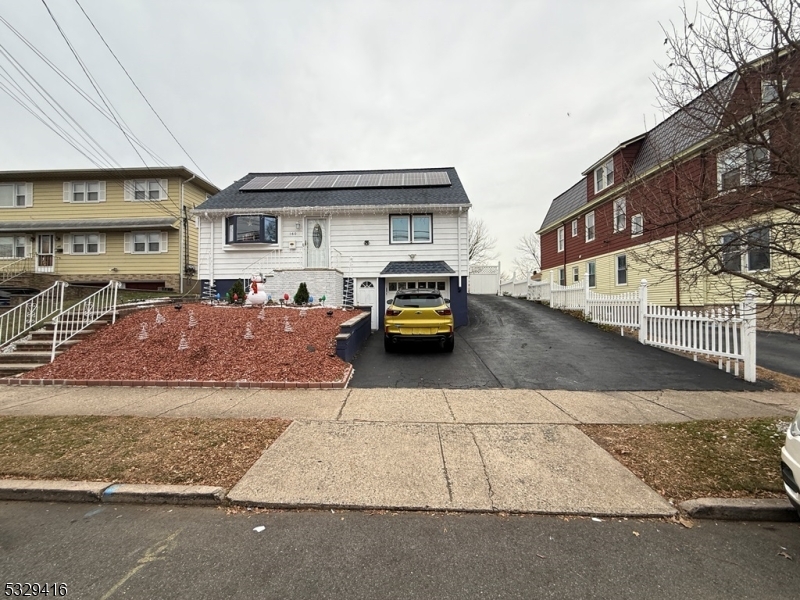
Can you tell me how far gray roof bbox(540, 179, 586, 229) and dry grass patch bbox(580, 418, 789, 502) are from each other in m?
20.6

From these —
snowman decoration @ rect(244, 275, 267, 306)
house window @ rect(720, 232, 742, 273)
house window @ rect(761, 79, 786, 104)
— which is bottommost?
snowman decoration @ rect(244, 275, 267, 306)

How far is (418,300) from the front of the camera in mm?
9703

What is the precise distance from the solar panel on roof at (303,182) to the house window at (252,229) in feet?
8.86

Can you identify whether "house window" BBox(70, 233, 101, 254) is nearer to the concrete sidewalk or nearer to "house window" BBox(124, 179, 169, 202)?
"house window" BBox(124, 179, 169, 202)

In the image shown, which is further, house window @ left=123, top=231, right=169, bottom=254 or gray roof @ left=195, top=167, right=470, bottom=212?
house window @ left=123, top=231, right=169, bottom=254

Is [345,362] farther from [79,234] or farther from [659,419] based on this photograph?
[79,234]

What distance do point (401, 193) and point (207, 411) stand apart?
41.8 ft

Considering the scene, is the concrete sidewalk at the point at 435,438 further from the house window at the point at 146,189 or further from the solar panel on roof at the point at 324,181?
the house window at the point at 146,189

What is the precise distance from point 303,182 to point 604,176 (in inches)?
618

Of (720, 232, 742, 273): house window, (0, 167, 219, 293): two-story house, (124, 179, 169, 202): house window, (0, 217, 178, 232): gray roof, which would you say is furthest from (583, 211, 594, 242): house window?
(124, 179, 169, 202): house window

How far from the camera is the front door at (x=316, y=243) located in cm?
1602

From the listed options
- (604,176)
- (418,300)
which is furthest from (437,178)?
(418,300)

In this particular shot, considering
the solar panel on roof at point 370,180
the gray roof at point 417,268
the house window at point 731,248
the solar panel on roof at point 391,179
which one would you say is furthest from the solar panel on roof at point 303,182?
the house window at point 731,248

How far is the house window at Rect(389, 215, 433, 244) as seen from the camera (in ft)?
51.3
